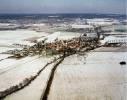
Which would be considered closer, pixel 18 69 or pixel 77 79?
pixel 77 79

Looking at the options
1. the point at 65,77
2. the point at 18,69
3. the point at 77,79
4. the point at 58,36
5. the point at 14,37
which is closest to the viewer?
the point at 77,79

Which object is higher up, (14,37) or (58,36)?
(58,36)

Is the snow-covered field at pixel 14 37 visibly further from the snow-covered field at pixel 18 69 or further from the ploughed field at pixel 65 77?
the snow-covered field at pixel 18 69

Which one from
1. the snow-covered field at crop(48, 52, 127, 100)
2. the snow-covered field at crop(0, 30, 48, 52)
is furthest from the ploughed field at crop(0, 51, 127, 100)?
the snow-covered field at crop(0, 30, 48, 52)

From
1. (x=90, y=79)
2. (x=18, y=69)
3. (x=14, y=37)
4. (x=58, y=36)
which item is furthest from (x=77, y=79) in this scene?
(x=14, y=37)

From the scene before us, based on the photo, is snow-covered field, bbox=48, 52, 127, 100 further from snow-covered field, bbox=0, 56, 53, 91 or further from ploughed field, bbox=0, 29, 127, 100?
snow-covered field, bbox=0, 56, 53, 91

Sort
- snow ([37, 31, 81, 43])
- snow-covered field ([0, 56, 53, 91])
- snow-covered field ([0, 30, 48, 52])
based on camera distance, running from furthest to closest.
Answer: snow ([37, 31, 81, 43]) < snow-covered field ([0, 30, 48, 52]) < snow-covered field ([0, 56, 53, 91])

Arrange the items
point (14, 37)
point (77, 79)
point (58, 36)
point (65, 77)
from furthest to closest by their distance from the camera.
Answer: point (14, 37) → point (58, 36) → point (65, 77) → point (77, 79)

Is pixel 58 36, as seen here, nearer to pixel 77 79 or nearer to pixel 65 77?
pixel 65 77
